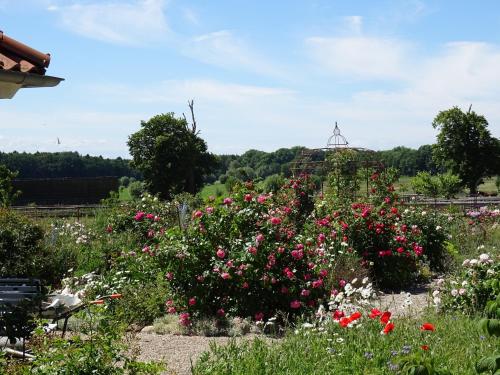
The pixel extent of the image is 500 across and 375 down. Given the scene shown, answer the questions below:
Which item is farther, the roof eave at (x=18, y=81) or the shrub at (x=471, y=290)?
the shrub at (x=471, y=290)

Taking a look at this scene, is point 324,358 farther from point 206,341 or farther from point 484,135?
point 484,135

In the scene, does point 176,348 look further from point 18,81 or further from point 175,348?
point 18,81

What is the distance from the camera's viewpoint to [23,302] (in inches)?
179

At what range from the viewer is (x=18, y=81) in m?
4.08

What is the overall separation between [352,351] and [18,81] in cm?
291

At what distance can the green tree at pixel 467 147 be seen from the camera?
1369 inches

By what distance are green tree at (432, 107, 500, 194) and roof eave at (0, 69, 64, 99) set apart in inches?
1298

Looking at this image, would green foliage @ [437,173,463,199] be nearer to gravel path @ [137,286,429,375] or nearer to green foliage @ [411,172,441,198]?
green foliage @ [411,172,441,198]

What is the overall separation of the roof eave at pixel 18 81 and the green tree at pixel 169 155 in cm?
3057

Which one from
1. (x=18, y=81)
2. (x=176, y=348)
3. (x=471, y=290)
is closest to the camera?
(x=18, y=81)

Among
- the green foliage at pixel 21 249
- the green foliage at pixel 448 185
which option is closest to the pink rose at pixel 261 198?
the green foliage at pixel 21 249

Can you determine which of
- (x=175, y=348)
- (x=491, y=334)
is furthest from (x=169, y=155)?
(x=491, y=334)

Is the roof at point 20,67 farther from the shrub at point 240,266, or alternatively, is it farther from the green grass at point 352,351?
the shrub at point 240,266

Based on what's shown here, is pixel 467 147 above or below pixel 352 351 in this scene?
above
